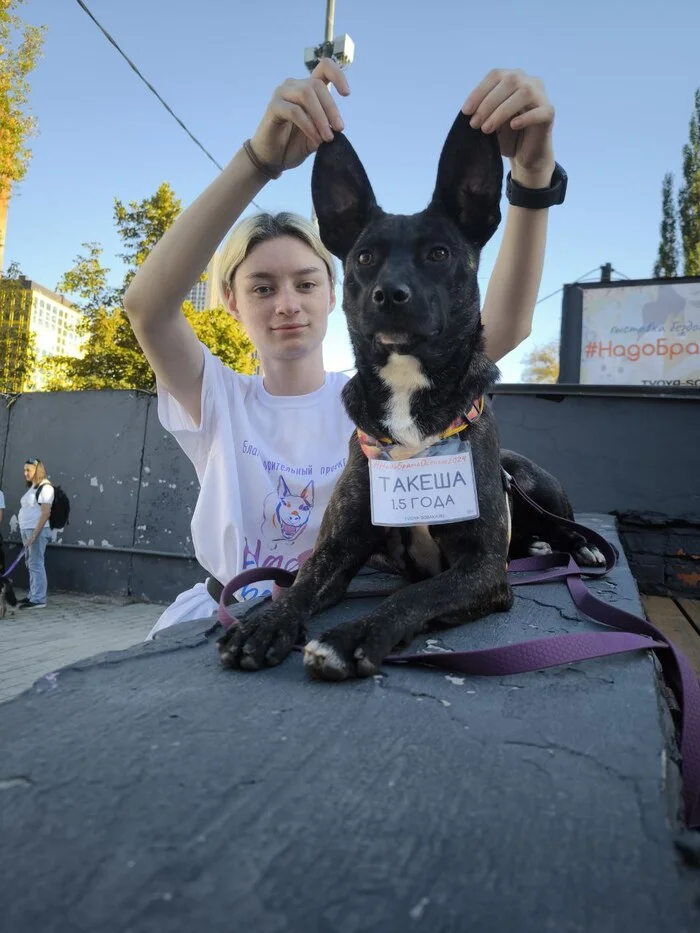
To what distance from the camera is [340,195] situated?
7.87 ft

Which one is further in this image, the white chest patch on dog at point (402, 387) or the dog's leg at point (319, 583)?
the white chest patch on dog at point (402, 387)

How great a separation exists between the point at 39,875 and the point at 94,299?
26.3 meters

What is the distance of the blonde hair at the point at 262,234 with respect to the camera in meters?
2.69

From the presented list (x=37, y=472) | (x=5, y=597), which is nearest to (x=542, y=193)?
(x=5, y=597)

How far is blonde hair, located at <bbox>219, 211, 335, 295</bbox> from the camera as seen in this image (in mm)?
2691

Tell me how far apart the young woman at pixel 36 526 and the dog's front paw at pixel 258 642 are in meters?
10.1

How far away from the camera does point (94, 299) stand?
2427 centimetres

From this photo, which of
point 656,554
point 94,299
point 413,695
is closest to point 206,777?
point 413,695

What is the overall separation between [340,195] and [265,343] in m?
0.69

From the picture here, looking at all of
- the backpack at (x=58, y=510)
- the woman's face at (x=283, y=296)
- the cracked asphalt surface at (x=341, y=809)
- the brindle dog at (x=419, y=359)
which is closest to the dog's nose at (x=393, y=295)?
the brindle dog at (x=419, y=359)

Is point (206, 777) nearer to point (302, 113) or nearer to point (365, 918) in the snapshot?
point (365, 918)

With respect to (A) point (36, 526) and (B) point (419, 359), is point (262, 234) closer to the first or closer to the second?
(B) point (419, 359)

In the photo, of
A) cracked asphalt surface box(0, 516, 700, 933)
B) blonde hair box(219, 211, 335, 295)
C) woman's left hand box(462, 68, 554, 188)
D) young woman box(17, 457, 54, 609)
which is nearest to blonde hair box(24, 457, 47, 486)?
young woman box(17, 457, 54, 609)

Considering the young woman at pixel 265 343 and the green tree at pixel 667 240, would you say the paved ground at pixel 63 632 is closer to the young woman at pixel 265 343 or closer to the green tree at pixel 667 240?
the young woman at pixel 265 343
